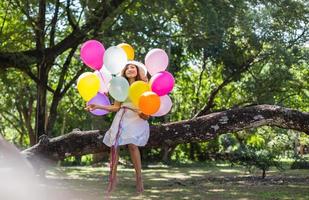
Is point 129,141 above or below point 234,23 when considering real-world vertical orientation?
below

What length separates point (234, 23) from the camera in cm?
1341

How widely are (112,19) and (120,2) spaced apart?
79cm

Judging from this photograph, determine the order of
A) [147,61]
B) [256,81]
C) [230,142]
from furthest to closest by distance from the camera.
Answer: [230,142] → [256,81] → [147,61]

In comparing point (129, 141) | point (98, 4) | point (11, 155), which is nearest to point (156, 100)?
point (129, 141)

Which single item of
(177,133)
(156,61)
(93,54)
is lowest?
(177,133)

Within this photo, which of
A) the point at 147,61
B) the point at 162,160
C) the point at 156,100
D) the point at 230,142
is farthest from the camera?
the point at 230,142

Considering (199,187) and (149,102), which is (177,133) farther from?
(199,187)

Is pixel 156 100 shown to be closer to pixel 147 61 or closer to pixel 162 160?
pixel 147 61

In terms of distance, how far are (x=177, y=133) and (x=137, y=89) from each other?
1.14 metres

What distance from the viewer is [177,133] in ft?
18.7

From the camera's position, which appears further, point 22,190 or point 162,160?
point 162,160

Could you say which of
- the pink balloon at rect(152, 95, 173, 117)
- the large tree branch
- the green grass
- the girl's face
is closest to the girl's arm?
the girl's face

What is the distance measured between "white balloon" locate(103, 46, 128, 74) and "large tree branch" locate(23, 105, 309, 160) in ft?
3.21

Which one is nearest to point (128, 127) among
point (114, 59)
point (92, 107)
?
point (92, 107)
